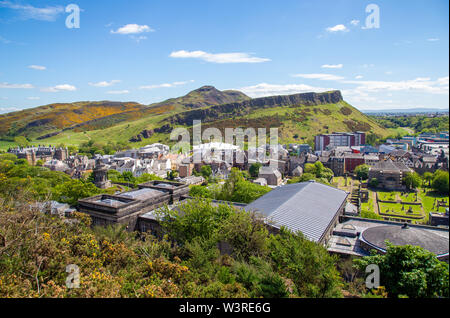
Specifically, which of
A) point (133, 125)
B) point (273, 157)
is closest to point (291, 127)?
point (273, 157)

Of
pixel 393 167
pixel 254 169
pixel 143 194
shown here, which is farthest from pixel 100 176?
pixel 393 167

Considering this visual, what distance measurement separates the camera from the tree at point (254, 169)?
2859 inches

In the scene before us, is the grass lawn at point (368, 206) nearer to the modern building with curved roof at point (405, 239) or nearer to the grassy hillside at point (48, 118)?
the modern building with curved roof at point (405, 239)

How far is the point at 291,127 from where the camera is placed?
131m

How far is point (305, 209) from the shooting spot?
78.2 feet

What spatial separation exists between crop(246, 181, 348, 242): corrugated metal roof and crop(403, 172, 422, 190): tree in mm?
13178

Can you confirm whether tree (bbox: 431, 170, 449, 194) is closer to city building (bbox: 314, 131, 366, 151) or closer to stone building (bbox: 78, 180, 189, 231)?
stone building (bbox: 78, 180, 189, 231)

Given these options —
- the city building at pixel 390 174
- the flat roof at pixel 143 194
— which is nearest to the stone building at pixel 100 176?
the flat roof at pixel 143 194

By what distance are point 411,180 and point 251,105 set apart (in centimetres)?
12305

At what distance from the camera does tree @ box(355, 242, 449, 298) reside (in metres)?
11.9

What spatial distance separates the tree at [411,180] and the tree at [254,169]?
3623 centimetres

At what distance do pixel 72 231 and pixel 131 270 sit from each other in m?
5.87

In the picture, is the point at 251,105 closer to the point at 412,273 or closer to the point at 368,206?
the point at 368,206
